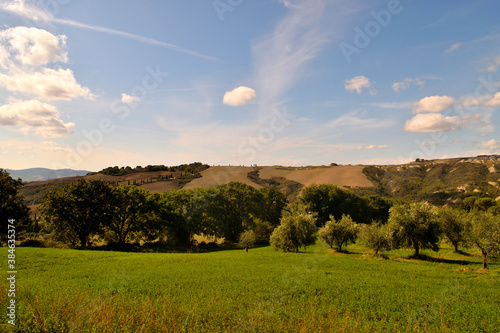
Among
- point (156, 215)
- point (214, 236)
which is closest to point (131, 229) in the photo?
point (156, 215)

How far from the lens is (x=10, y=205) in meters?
53.2

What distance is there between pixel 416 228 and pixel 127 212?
6301 centimetres

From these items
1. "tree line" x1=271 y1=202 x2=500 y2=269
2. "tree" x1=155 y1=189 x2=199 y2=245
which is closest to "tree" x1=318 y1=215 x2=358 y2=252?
"tree line" x1=271 y1=202 x2=500 y2=269

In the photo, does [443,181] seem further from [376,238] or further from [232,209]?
[376,238]

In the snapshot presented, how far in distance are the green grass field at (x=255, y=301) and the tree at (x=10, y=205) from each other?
27.1 m

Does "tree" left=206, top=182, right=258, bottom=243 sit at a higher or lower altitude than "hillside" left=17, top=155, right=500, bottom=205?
lower

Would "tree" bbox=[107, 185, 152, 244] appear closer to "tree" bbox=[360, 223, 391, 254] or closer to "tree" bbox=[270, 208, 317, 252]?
"tree" bbox=[270, 208, 317, 252]

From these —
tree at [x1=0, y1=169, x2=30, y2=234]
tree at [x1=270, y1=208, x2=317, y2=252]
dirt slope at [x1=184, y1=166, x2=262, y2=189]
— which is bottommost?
tree at [x1=270, y1=208, x2=317, y2=252]

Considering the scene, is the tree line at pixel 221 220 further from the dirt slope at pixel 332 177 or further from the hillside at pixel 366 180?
the dirt slope at pixel 332 177

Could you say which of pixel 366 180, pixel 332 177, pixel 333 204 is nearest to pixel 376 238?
pixel 333 204

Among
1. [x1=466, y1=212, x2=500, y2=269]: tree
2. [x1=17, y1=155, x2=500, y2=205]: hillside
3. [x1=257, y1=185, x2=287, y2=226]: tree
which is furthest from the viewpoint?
[x1=17, y1=155, x2=500, y2=205]: hillside

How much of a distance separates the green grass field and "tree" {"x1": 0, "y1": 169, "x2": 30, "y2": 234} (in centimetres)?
2713

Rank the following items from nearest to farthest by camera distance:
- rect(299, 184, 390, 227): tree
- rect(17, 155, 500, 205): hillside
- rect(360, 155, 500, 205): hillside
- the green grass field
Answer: the green grass field < rect(299, 184, 390, 227): tree < rect(17, 155, 500, 205): hillside < rect(360, 155, 500, 205): hillside

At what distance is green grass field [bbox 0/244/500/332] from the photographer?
10.0 metres
